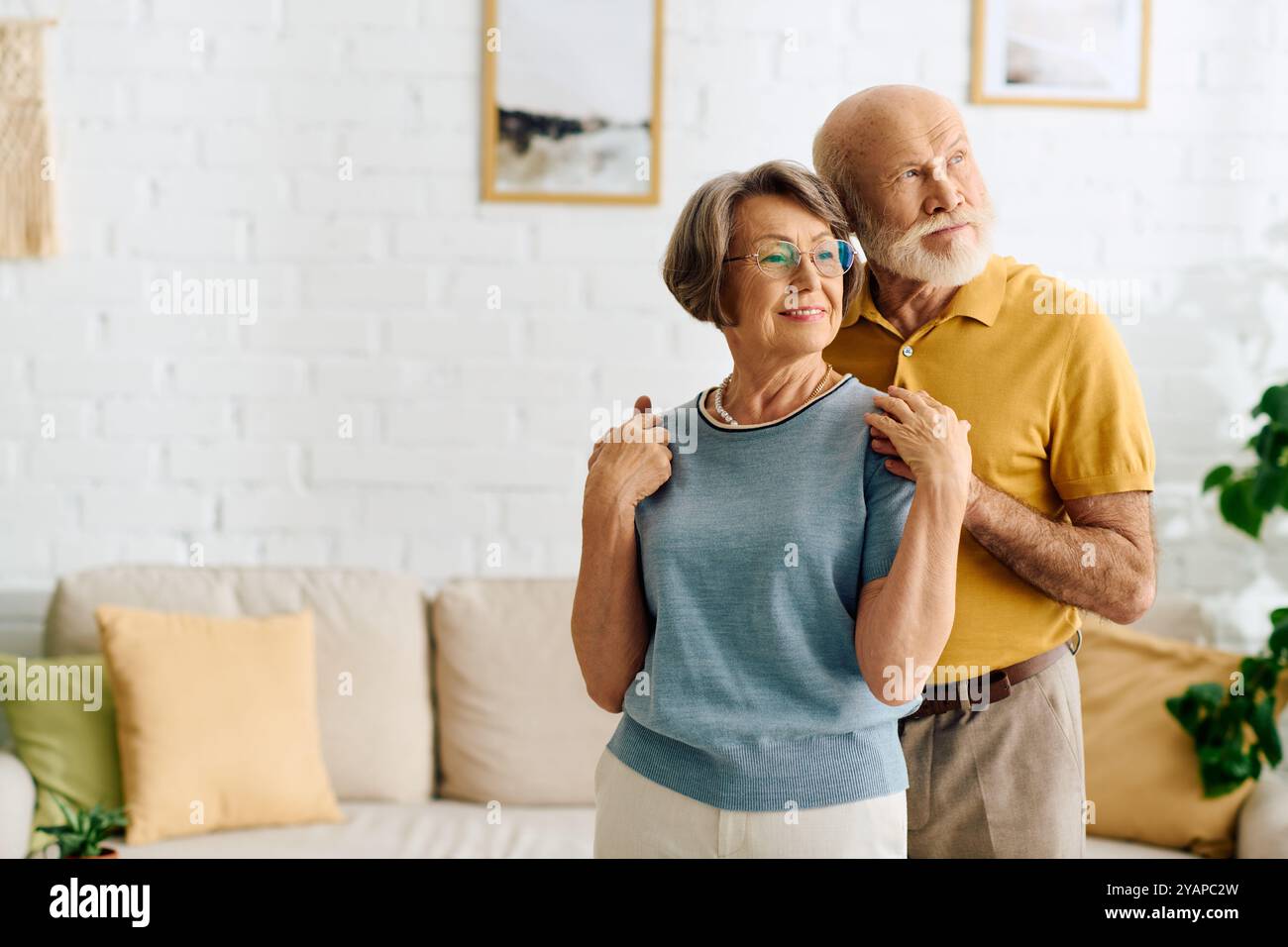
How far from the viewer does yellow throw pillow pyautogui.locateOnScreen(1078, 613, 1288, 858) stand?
2418 millimetres

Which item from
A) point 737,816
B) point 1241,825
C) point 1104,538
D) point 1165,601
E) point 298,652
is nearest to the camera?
point 737,816

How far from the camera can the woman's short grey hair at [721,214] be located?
116 cm

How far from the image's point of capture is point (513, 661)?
8.82 feet

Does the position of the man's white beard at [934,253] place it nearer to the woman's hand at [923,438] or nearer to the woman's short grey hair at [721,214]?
the woman's short grey hair at [721,214]

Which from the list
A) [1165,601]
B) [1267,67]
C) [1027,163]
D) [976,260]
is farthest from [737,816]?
[1267,67]

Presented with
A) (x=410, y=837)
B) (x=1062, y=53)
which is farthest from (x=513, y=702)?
→ (x=1062, y=53)

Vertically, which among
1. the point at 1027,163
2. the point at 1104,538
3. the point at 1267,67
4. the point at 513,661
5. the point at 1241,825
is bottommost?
the point at 1241,825

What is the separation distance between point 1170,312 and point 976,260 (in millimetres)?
1878

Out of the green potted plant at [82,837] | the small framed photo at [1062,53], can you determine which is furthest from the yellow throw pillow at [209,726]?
the small framed photo at [1062,53]

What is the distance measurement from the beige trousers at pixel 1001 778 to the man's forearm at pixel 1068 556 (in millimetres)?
130

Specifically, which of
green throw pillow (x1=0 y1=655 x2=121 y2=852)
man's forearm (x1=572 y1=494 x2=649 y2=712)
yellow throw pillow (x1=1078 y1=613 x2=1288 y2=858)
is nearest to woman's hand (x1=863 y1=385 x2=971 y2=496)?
man's forearm (x1=572 y1=494 x2=649 y2=712)

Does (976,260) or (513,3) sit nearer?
(976,260)

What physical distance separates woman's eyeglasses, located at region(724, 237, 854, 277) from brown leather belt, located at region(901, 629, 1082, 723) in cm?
46

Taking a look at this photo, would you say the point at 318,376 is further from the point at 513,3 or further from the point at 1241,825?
the point at 1241,825
